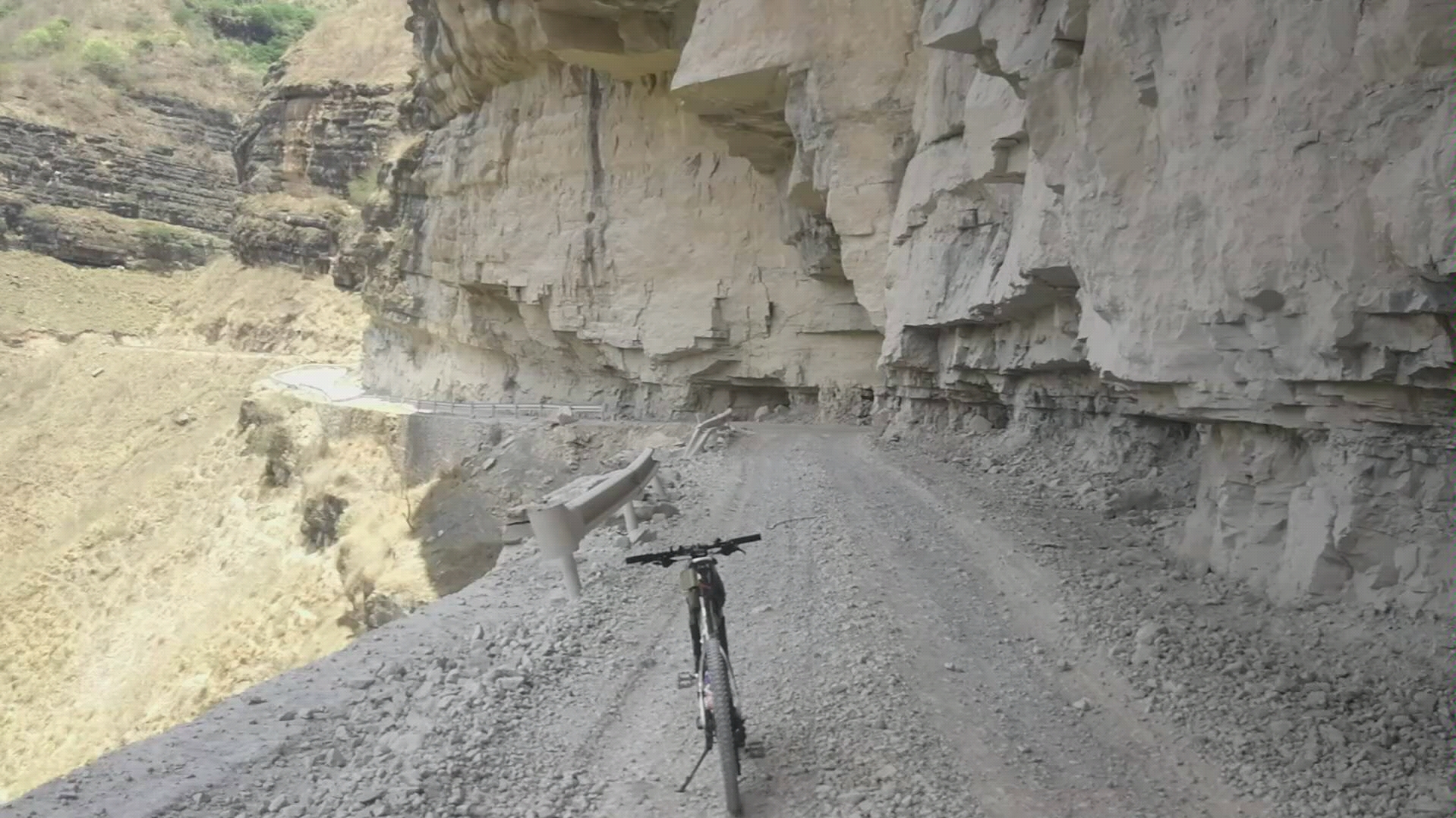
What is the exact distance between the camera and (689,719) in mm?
4312

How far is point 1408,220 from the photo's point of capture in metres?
3.75

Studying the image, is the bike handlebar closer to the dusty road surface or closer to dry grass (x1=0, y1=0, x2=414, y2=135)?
the dusty road surface

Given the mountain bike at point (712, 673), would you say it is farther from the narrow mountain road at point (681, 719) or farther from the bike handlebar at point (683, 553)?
the narrow mountain road at point (681, 719)

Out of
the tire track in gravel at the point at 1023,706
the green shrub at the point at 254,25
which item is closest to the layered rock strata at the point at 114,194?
the green shrub at the point at 254,25

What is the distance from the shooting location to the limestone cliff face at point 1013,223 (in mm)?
4203

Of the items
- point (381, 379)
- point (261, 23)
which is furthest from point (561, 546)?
point (261, 23)

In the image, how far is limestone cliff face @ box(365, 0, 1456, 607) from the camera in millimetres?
4203

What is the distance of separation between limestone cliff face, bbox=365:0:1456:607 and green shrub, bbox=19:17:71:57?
52.9 metres

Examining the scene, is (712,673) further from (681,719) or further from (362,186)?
(362,186)

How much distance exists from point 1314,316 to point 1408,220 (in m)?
0.80

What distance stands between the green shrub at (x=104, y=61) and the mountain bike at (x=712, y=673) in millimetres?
73497

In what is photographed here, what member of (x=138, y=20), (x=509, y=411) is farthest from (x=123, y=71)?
(x=509, y=411)

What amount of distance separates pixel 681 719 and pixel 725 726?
95 cm

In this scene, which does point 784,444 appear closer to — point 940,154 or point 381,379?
point 940,154
